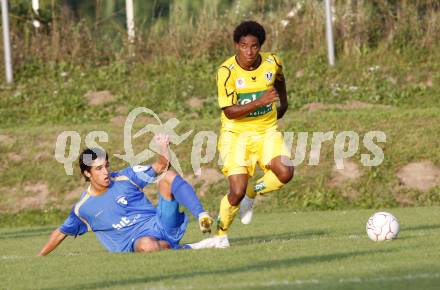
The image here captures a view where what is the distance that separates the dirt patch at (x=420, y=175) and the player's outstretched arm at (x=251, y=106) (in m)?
8.47

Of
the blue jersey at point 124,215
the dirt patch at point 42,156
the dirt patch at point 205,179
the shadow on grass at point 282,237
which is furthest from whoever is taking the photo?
the dirt patch at point 42,156

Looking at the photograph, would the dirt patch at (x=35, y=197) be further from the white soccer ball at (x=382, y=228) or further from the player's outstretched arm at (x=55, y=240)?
the white soccer ball at (x=382, y=228)

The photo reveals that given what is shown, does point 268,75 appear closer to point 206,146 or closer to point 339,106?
point 206,146

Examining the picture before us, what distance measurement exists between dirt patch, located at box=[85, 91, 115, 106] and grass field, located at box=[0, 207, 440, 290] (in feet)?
38.0

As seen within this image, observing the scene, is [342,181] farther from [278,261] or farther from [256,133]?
[278,261]

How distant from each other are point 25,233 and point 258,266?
29.0 feet

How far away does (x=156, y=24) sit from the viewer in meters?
28.2

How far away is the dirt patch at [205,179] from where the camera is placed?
21219 mm

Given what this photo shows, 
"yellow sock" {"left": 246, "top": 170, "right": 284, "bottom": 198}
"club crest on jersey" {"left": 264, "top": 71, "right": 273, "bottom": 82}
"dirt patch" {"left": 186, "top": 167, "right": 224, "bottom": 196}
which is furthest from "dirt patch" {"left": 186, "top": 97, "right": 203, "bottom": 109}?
"club crest on jersey" {"left": 264, "top": 71, "right": 273, "bottom": 82}

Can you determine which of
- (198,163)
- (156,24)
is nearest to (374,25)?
(156,24)

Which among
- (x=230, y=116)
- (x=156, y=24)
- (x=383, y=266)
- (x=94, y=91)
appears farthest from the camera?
(x=156, y=24)

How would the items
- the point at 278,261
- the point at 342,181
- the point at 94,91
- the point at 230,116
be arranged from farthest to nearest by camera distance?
the point at 94,91 < the point at 342,181 < the point at 230,116 < the point at 278,261

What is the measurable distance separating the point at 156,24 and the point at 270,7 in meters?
2.66

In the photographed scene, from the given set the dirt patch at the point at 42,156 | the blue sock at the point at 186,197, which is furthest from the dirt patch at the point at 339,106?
the blue sock at the point at 186,197
